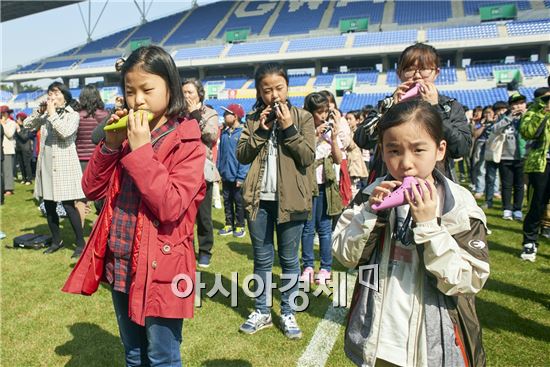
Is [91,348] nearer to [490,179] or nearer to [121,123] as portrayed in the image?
[121,123]

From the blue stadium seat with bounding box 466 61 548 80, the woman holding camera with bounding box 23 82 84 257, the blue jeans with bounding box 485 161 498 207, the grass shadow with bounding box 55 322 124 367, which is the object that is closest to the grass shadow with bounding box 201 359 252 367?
the grass shadow with bounding box 55 322 124 367

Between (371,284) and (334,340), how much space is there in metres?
1.70

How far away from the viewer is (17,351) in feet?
9.82

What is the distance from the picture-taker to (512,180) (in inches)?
275

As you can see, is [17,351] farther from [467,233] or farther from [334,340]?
[467,233]

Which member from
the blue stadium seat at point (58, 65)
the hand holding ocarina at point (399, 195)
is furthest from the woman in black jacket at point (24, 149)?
the blue stadium seat at point (58, 65)

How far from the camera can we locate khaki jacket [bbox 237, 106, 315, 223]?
2.92m

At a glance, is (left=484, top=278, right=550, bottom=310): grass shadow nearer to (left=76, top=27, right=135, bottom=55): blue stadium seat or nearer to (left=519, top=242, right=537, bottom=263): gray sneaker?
(left=519, top=242, right=537, bottom=263): gray sneaker

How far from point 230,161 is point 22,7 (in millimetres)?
29866

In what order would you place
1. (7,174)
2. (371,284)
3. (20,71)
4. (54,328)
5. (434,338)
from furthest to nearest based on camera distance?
(20,71) < (7,174) < (54,328) < (371,284) < (434,338)

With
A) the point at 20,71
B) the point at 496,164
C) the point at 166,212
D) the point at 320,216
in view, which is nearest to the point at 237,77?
the point at 20,71

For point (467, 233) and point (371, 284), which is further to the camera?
point (371, 284)

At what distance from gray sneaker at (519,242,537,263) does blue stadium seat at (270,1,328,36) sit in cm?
3326

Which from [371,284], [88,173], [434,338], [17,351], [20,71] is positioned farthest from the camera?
[20,71]
